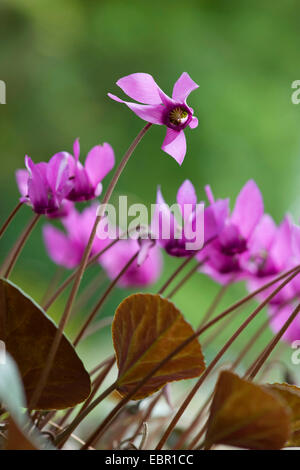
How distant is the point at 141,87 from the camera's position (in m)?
0.31

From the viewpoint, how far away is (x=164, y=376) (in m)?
0.29

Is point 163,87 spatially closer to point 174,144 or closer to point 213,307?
point 213,307

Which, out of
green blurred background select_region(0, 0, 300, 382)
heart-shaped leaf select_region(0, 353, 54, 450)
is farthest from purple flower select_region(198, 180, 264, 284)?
green blurred background select_region(0, 0, 300, 382)

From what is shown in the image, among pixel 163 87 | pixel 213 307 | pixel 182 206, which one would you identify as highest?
pixel 163 87

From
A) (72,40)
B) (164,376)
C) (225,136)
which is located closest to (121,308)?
(164,376)

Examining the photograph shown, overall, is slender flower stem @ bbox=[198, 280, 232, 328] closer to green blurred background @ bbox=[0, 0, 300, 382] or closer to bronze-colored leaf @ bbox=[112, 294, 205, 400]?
bronze-colored leaf @ bbox=[112, 294, 205, 400]

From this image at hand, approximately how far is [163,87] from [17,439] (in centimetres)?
289

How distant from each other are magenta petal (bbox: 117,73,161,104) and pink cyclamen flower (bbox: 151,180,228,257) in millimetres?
66

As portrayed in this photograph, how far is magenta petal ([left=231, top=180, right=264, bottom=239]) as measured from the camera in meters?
0.41

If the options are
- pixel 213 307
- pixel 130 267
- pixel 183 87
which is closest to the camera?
pixel 183 87

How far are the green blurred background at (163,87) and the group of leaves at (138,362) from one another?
101 inches

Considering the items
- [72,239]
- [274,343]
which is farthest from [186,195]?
[72,239]

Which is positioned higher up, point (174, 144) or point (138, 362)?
point (174, 144)
